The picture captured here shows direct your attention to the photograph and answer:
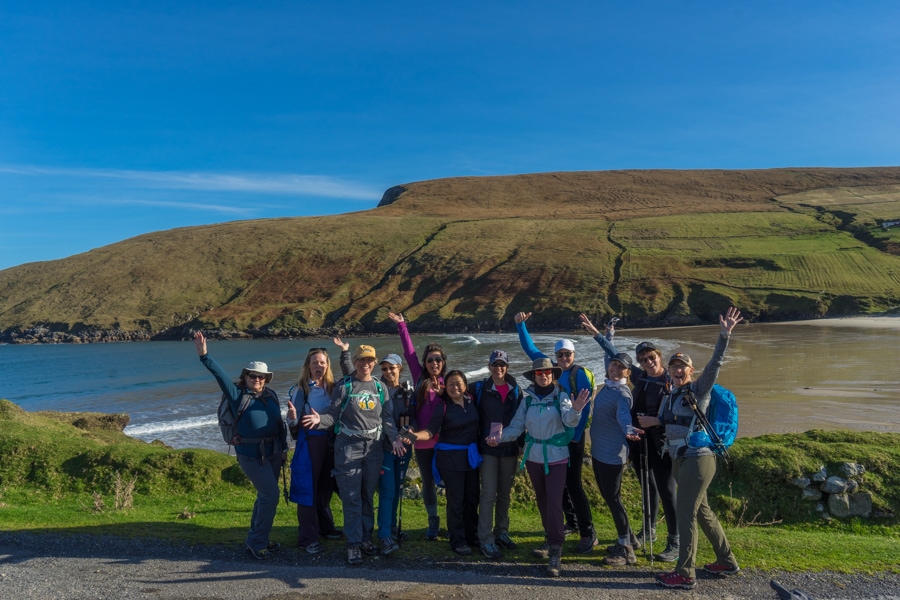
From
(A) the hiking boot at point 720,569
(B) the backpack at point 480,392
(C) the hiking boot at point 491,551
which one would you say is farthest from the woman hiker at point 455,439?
(A) the hiking boot at point 720,569

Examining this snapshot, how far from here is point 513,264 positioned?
97.6 meters

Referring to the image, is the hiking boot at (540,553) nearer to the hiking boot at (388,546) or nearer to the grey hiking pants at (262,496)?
the hiking boot at (388,546)

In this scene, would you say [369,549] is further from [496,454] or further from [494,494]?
[496,454]

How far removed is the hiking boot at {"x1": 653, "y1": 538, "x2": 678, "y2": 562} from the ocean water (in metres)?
11.7

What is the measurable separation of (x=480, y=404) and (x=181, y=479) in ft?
20.3

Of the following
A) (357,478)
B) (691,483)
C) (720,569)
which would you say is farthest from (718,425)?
(357,478)

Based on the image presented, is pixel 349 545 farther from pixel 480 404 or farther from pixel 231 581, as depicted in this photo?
pixel 480 404

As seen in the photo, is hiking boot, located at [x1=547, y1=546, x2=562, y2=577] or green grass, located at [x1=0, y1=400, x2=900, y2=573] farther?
green grass, located at [x1=0, y1=400, x2=900, y2=573]

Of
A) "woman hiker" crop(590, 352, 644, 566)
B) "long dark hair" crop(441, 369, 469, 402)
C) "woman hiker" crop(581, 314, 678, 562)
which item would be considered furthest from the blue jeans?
"woman hiker" crop(581, 314, 678, 562)

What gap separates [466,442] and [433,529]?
1346 mm

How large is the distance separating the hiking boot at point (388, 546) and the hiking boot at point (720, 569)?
11.2 feet

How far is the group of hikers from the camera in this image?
6477 mm

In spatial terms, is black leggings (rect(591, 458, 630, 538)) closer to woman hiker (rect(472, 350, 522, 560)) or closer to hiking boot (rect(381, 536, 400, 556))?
woman hiker (rect(472, 350, 522, 560))

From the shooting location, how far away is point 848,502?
26.6 feet
